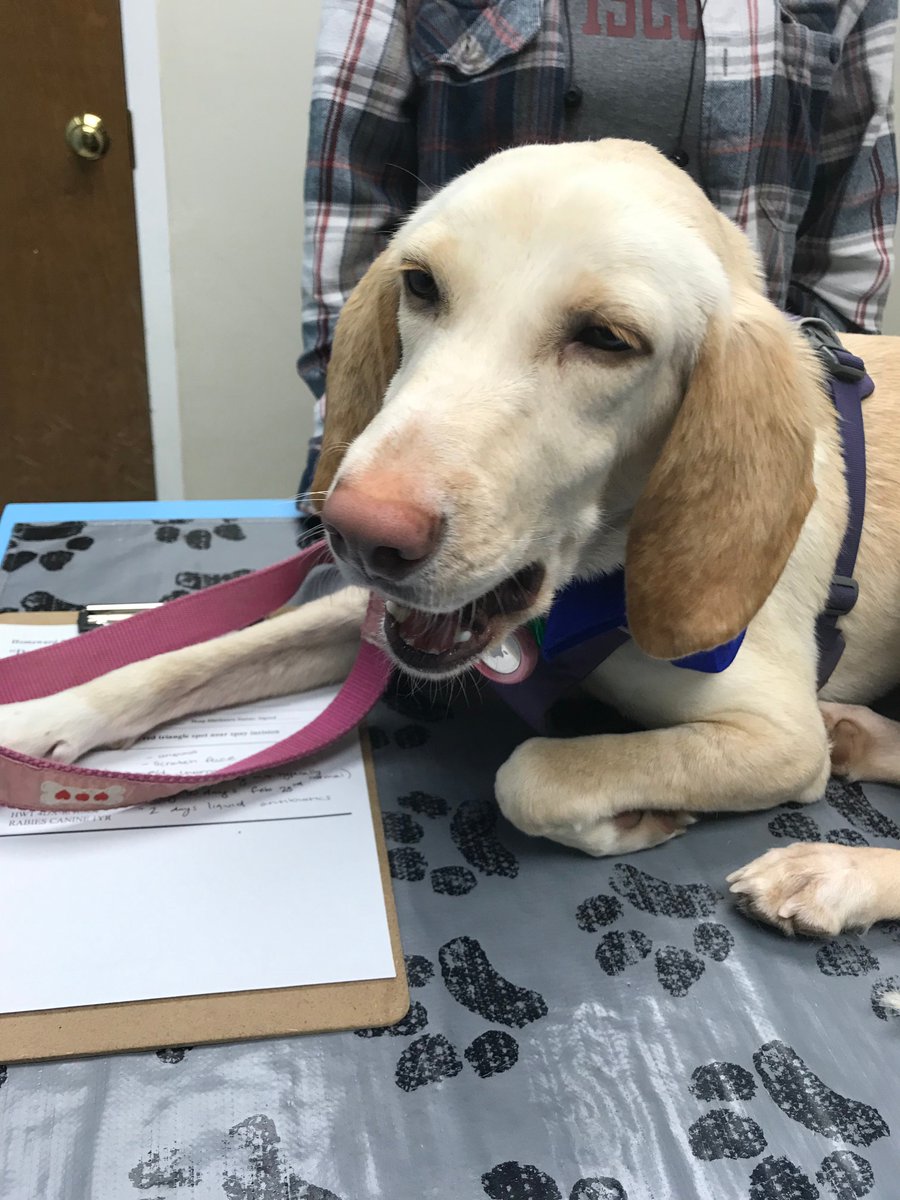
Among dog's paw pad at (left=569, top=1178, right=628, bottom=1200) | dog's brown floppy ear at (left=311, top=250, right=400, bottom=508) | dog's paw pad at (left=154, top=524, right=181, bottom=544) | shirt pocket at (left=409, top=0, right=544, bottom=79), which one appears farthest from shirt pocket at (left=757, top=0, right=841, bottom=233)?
dog's paw pad at (left=569, top=1178, right=628, bottom=1200)

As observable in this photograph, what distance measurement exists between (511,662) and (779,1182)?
45 cm

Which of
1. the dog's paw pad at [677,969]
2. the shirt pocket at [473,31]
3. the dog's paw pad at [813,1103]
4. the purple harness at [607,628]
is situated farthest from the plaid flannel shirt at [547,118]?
the dog's paw pad at [813,1103]

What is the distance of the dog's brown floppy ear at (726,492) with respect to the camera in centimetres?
69

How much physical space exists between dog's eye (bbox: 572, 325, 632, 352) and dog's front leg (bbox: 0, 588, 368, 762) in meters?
0.43

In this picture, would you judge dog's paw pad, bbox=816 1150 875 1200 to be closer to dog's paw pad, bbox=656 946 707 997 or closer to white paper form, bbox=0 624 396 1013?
dog's paw pad, bbox=656 946 707 997

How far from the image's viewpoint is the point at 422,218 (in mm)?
752

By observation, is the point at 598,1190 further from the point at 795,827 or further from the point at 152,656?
the point at 152,656

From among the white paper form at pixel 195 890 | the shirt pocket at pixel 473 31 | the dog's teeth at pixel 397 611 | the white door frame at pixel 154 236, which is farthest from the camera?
the white door frame at pixel 154 236

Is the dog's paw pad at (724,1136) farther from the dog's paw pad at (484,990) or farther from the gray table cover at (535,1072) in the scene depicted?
the dog's paw pad at (484,990)

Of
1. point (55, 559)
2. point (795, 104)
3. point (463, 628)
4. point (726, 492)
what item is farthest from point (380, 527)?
point (795, 104)

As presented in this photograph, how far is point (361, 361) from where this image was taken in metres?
0.87

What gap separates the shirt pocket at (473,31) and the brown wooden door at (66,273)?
85cm

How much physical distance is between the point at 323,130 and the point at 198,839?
3.71ft

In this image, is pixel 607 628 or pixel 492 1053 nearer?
pixel 492 1053
